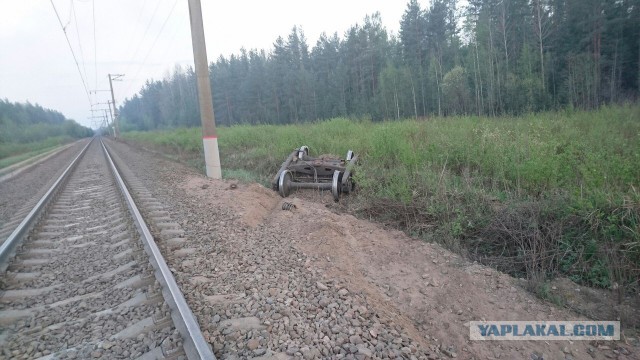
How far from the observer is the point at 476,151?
7516mm

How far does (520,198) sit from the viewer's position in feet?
17.5

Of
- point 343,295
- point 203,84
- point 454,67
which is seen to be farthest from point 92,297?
point 454,67

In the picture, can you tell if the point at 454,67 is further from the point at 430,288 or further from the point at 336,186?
the point at 430,288

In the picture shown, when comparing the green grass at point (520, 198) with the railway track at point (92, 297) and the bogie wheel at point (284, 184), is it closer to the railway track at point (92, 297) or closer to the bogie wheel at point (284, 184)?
the bogie wheel at point (284, 184)

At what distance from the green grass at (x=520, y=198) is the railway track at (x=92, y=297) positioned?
11.8 ft

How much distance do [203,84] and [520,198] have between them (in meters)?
8.39

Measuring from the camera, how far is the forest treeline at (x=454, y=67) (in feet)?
82.5

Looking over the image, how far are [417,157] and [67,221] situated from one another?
7.22 m

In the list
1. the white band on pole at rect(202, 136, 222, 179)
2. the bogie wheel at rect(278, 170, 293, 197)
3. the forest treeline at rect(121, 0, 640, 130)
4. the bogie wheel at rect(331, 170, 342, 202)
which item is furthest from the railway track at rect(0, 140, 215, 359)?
the forest treeline at rect(121, 0, 640, 130)

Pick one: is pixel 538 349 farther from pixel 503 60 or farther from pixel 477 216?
pixel 503 60

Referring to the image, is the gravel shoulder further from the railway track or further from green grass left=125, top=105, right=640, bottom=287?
green grass left=125, top=105, right=640, bottom=287

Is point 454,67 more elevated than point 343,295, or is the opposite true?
point 454,67

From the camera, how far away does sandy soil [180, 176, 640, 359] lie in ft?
9.84

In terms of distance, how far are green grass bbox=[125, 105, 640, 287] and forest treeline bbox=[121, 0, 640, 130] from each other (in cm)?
675
